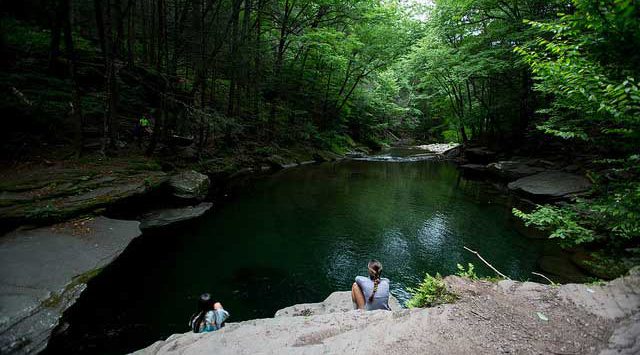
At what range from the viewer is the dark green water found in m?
5.60

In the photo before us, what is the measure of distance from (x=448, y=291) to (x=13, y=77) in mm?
13785

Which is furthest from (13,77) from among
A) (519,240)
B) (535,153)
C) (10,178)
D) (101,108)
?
(535,153)

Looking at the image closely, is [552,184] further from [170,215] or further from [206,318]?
[170,215]

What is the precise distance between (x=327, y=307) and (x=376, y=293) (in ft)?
3.97

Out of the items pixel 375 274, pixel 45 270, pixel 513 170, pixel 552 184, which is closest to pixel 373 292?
pixel 375 274

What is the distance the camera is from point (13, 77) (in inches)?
361

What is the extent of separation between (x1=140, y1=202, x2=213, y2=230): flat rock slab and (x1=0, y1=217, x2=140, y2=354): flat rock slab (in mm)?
2043

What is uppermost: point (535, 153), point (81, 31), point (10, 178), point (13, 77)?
point (81, 31)

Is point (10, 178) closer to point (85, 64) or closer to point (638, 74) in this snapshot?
point (85, 64)

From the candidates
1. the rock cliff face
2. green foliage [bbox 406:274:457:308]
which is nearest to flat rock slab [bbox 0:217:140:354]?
the rock cliff face

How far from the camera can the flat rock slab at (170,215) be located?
9445 millimetres

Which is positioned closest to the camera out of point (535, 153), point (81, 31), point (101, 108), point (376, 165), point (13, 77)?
point (13, 77)

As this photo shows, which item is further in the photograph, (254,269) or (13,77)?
(13,77)

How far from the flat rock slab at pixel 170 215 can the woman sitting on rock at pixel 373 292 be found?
25.2 ft
